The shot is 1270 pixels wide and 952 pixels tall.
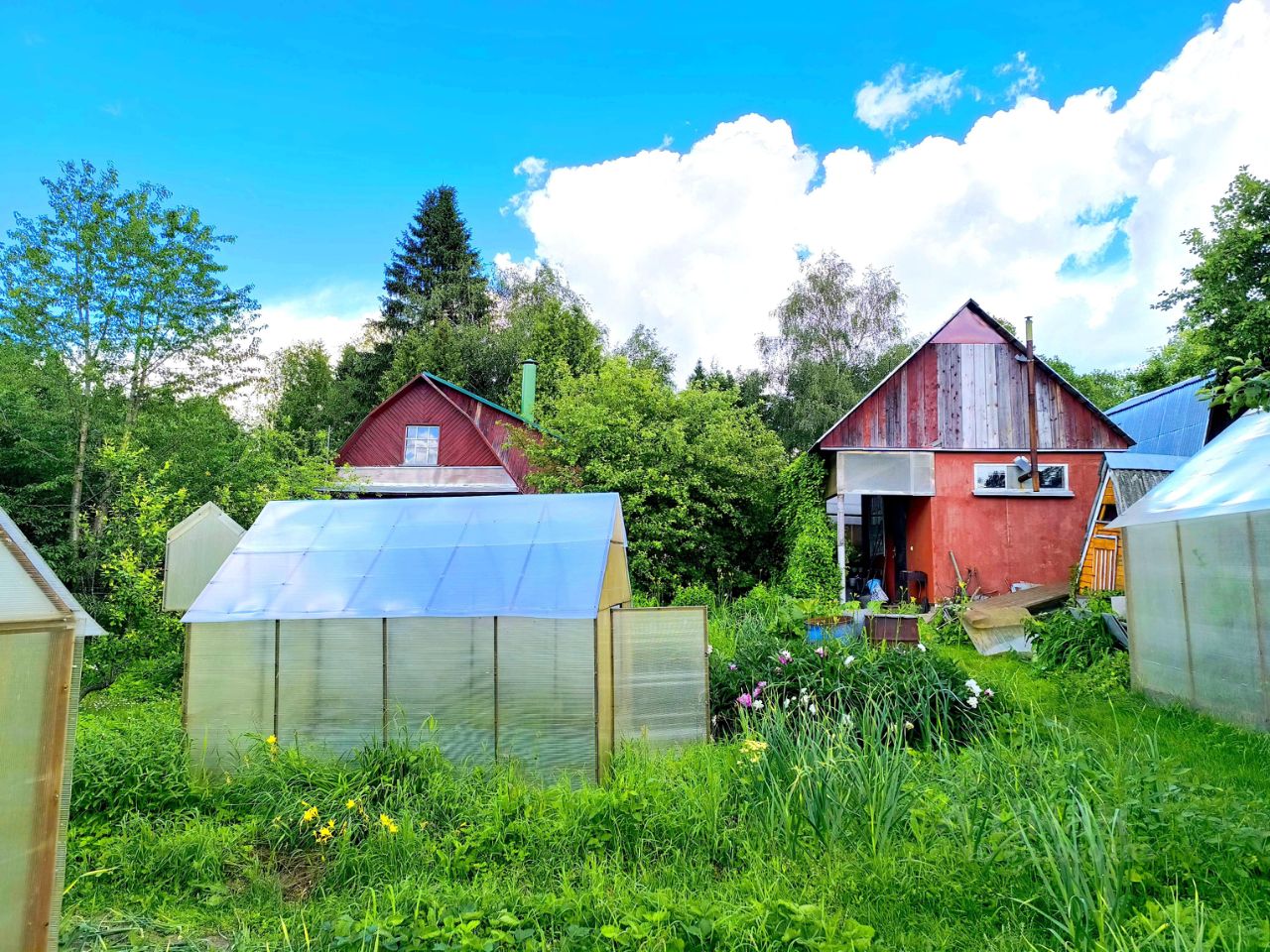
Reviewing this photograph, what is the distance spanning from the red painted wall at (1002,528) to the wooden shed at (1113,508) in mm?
1242

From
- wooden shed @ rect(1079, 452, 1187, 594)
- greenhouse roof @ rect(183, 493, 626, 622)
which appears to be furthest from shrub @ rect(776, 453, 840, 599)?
greenhouse roof @ rect(183, 493, 626, 622)

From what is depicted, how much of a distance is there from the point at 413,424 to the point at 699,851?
66.1 feet

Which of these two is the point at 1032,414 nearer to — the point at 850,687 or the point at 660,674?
the point at 850,687

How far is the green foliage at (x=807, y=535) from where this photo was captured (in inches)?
578

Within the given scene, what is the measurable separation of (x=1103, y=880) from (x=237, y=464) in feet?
43.0

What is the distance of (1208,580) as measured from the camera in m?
6.85

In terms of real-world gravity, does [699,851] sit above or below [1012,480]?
below

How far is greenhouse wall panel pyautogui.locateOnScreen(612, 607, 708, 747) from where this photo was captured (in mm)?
6113

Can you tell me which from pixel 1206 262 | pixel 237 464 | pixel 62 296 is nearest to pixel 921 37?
pixel 1206 262

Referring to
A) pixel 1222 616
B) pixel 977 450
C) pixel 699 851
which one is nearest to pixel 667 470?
pixel 977 450

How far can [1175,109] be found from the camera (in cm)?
1259

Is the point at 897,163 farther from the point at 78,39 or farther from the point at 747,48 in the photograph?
the point at 78,39

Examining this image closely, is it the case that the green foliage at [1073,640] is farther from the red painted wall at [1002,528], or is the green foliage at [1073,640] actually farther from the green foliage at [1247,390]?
the green foliage at [1247,390]

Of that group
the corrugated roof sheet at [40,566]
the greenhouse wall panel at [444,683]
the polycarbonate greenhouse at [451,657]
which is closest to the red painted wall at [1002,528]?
the polycarbonate greenhouse at [451,657]
